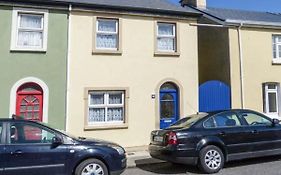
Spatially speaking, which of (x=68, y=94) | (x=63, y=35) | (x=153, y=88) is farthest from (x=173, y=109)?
(x=63, y=35)

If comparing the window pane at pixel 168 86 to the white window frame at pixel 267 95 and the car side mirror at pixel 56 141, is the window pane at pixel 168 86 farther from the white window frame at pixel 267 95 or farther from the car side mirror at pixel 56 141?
the car side mirror at pixel 56 141

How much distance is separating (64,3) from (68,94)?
11.7 ft

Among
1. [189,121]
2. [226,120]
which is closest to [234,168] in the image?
[226,120]

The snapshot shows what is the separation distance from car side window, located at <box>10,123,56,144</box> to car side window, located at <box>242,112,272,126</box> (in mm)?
5499

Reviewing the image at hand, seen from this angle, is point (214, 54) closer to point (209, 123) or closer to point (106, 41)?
point (106, 41)

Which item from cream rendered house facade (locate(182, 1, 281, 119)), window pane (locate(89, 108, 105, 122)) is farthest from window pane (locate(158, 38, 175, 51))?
window pane (locate(89, 108, 105, 122))

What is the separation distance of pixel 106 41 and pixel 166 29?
280cm

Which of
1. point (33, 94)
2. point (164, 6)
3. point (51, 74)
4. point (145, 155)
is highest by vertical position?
point (164, 6)

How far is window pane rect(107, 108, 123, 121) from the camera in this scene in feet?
41.9

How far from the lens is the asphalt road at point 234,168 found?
8250 mm

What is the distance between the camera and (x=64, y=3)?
40.4 ft

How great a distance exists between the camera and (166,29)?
1398 cm

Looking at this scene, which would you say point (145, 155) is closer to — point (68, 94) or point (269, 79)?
point (68, 94)

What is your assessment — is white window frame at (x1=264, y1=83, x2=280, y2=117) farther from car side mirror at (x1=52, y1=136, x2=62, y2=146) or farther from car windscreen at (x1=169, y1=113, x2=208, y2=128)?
car side mirror at (x1=52, y1=136, x2=62, y2=146)
